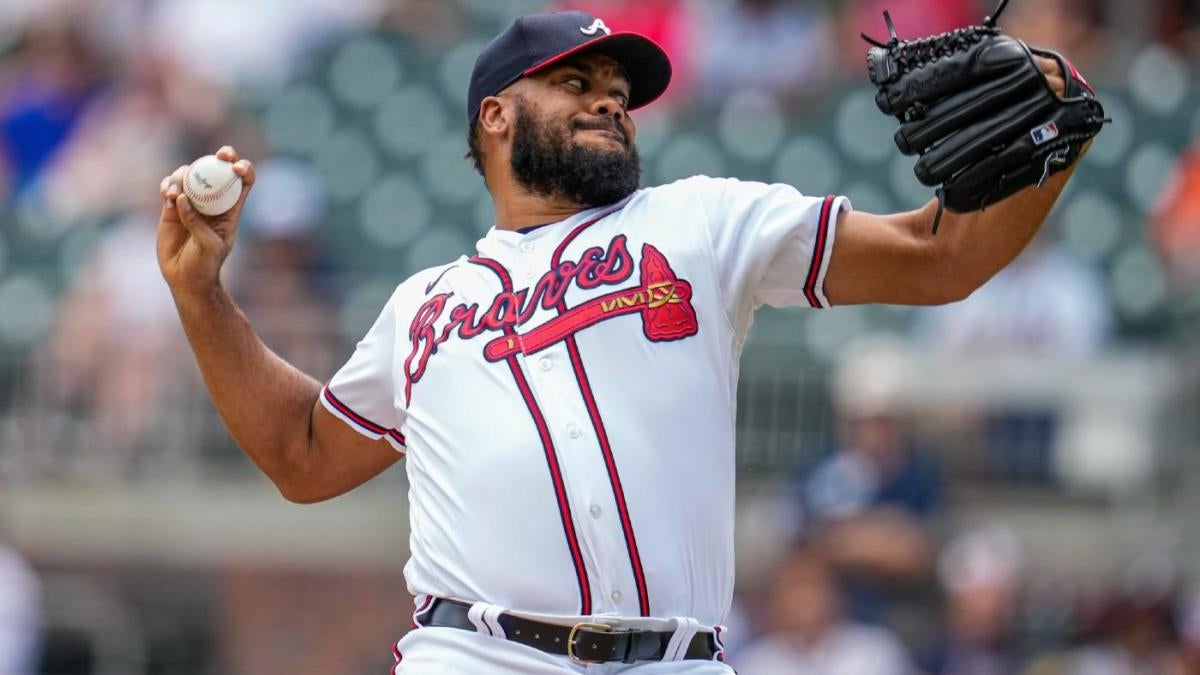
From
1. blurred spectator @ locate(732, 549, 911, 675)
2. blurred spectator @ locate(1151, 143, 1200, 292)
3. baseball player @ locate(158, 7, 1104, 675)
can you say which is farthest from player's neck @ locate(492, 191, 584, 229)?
blurred spectator @ locate(1151, 143, 1200, 292)

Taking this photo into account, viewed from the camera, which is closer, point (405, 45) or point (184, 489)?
point (184, 489)

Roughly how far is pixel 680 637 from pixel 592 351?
0.58m

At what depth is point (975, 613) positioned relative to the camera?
7.70 metres

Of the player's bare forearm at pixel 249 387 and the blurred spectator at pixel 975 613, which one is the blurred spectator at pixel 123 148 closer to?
the blurred spectator at pixel 975 613

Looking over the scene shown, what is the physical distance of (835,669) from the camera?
25.2 ft

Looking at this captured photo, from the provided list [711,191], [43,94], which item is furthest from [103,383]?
[711,191]

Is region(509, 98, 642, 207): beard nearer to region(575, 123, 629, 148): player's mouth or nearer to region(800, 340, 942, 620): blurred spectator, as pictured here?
region(575, 123, 629, 148): player's mouth

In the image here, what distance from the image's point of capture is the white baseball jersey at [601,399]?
375cm

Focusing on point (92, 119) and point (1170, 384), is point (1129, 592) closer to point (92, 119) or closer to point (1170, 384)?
point (1170, 384)

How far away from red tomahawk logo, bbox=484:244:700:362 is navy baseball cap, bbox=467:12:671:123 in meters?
0.52

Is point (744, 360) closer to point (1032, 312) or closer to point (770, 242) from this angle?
point (1032, 312)

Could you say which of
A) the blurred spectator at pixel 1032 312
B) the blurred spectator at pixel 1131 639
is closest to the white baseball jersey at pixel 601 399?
the blurred spectator at pixel 1131 639

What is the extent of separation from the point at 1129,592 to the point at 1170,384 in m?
1.18

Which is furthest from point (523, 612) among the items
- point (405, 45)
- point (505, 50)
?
point (405, 45)
